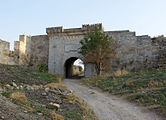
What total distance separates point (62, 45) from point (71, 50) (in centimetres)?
113

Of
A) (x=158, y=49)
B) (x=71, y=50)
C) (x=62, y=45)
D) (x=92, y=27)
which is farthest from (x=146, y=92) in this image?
(x=62, y=45)

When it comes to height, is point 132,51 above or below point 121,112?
above

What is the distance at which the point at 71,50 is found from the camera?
54.6 feet

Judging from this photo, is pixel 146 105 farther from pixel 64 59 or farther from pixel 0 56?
pixel 0 56

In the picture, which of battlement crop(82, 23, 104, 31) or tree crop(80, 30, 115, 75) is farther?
battlement crop(82, 23, 104, 31)

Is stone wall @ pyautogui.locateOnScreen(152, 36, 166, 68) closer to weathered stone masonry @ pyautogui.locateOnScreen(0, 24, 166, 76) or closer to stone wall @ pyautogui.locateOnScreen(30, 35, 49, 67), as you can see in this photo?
weathered stone masonry @ pyautogui.locateOnScreen(0, 24, 166, 76)

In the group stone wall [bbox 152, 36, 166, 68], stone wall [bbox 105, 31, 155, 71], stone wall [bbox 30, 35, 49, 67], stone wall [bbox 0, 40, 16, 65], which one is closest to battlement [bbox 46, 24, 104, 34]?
stone wall [bbox 30, 35, 49, 67]

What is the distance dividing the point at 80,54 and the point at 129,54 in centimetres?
471

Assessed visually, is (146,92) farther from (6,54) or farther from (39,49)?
(39,49)

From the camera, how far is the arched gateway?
1652cm

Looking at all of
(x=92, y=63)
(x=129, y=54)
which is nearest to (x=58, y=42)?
(x=92, y=63)

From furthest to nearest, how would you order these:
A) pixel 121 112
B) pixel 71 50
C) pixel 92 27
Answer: pixel 71 50
pixel 92 27
pixel 121 112

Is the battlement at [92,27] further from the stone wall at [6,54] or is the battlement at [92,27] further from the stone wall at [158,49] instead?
the stone wall at [6,54]

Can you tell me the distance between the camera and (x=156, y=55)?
578 inches
